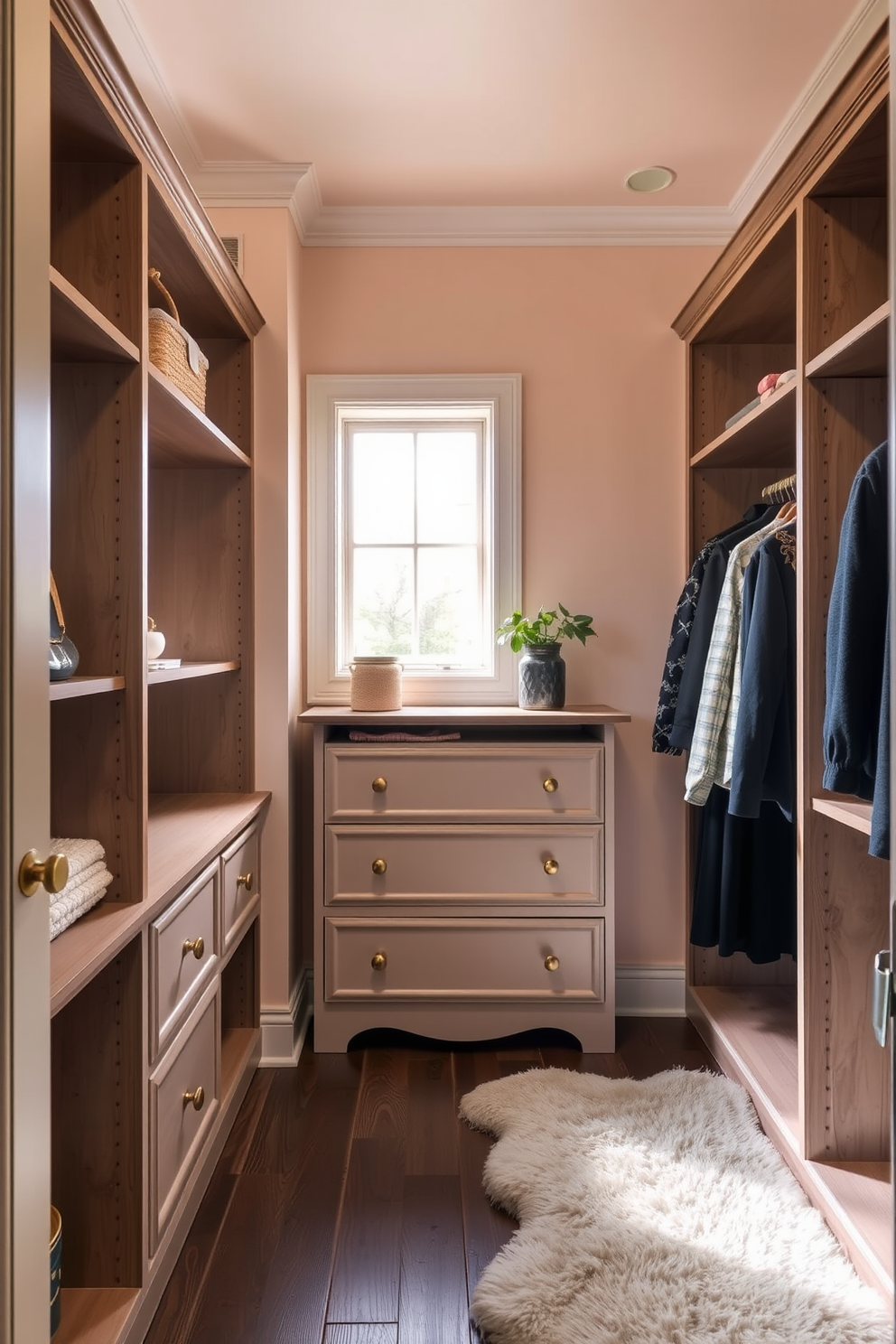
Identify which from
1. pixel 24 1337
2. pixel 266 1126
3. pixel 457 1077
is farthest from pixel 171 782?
pixel 24 1337

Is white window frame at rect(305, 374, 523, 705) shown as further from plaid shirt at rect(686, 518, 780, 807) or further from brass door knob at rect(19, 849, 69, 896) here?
brass door knob at rect(19, 849, 69, 896)

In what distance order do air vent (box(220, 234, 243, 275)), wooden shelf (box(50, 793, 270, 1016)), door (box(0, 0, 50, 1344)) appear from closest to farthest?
door (box(0, 0, 50, 1344)) → wooden shelf (box(50, 793, 270, 1016)) → air vent (box(220, 234, 243, 275))

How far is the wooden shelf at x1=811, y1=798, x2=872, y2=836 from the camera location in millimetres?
1588

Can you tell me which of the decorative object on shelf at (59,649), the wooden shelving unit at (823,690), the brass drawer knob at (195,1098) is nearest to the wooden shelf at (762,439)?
the wooden shelving unit at (823,690)

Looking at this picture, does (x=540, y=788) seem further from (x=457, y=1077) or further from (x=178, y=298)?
(x=178, y=298)

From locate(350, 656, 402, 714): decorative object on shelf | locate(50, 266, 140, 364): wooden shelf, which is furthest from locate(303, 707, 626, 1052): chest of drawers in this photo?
locate(50, 266, 140, 364): wooden shelf

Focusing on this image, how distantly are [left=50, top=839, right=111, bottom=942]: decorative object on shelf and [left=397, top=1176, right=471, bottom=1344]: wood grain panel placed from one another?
936 millimetres

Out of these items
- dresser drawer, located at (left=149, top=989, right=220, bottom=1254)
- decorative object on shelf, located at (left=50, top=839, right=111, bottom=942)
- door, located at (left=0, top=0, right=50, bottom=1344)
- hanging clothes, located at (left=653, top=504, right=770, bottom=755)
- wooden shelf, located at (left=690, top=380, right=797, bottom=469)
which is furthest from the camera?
hanging clothes, located at (left=653, top=504, right=770, bottom=755)

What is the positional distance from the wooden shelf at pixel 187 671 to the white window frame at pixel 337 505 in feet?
1.45

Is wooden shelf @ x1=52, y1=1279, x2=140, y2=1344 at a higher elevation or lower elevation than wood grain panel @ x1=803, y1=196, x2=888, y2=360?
lower

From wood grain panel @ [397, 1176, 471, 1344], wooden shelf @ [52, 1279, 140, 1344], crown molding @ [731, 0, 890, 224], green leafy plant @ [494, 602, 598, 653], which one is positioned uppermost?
crown molding @ [731, 0, 890, 224]

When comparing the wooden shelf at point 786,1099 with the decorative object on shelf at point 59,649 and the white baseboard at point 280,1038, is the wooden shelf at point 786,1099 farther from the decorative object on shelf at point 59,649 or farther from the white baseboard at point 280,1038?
the decorative object on shelf at point 59,649

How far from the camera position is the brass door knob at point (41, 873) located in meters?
0.92

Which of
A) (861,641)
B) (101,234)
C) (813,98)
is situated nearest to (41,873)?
(101,234)
